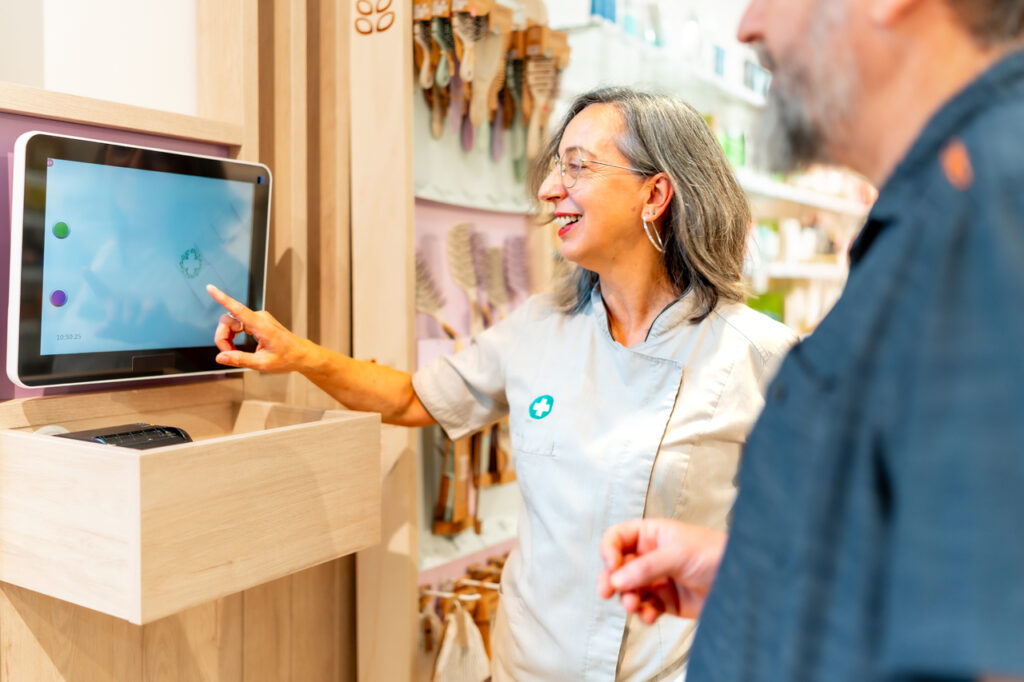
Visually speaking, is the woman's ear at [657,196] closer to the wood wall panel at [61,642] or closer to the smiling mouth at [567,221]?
the smiling mouth at [567,221]

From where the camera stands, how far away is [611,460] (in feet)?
4.84

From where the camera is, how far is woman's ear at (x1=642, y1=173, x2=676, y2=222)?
160cm

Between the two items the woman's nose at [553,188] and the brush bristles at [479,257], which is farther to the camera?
the brush bristles at [479,257]

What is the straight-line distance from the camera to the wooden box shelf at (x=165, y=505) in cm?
108

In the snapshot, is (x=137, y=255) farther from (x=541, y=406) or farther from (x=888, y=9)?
(x=888, y=9)

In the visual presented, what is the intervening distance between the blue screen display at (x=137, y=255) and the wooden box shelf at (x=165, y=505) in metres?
0.14

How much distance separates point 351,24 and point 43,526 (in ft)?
3.67

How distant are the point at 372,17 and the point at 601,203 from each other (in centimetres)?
62

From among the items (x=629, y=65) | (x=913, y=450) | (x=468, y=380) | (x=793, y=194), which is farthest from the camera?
(x=793, y=194)

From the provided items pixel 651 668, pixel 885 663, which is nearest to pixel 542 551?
pixel 651 668

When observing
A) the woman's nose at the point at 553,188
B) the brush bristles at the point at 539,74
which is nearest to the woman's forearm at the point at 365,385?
the woman's nose at the point at 553,188

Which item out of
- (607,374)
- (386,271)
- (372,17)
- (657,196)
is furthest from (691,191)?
(372,17)

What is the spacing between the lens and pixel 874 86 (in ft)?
2.12

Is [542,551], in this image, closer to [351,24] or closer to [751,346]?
[751,346]
